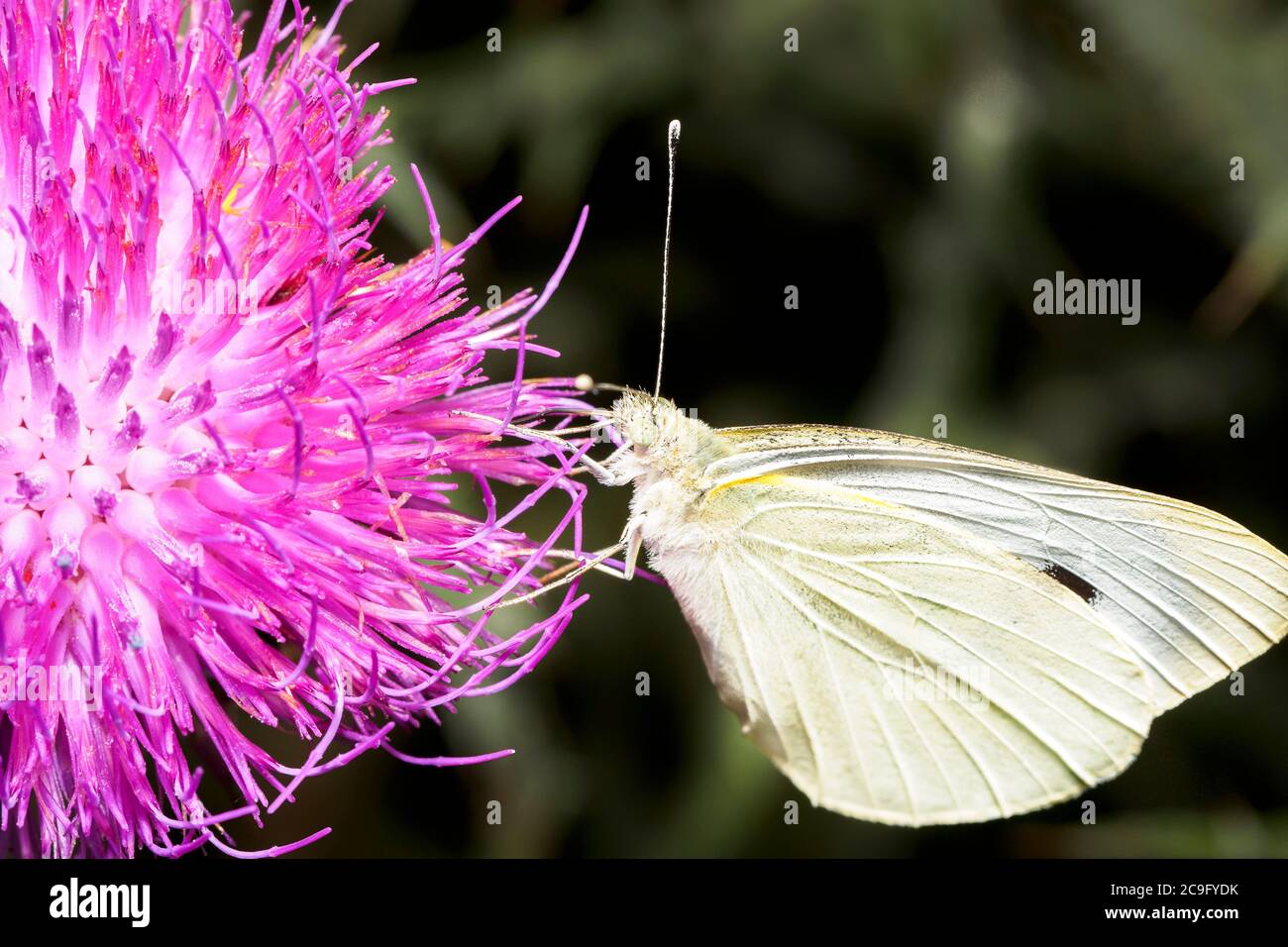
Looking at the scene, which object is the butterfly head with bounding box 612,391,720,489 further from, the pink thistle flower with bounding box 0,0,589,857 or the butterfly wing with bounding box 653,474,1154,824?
the pink thistle flower with bounding box 0,0,589,857

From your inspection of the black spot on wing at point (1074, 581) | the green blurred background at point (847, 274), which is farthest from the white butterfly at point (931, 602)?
the green blurred background at point (847, 274)

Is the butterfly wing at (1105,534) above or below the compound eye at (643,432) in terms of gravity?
below

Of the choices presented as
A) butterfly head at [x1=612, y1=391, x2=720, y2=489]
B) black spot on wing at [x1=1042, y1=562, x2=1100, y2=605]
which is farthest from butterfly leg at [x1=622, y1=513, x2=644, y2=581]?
black spot on wing at [x1=1042, y1=562, x2=1100, y2=605]

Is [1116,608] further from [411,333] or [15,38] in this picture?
[15,38]

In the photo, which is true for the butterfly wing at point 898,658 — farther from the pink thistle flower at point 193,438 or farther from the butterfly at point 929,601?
the pink thistle flower at point 193,438

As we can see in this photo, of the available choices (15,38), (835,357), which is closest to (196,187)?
(15,38)

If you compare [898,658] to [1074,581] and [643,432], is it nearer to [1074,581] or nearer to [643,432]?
[1074,581]
